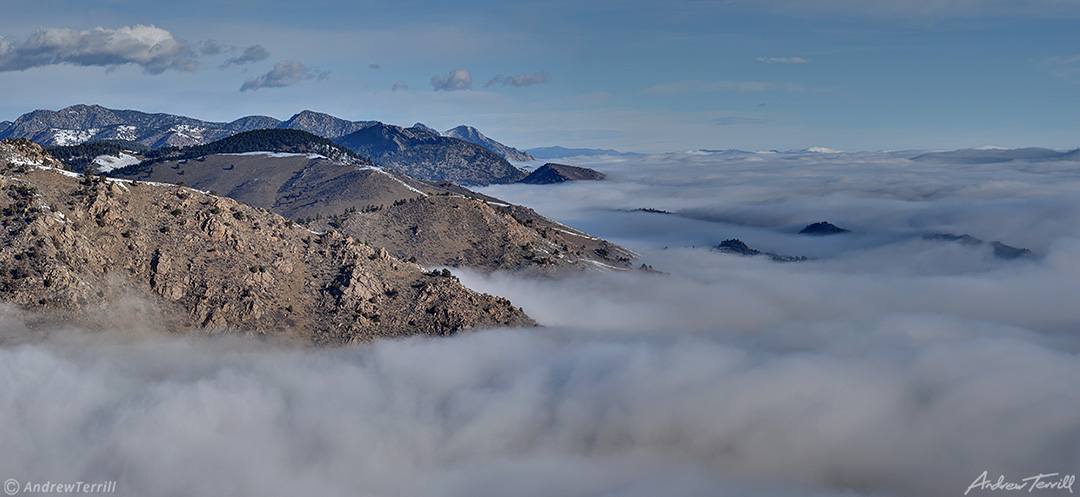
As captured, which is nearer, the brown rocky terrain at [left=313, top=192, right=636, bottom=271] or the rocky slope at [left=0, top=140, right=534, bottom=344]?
the rocky slope at [left=0, top=140, right=534, bottom=344]

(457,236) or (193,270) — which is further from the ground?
(193,270)

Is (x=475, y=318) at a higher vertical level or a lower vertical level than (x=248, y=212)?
lower

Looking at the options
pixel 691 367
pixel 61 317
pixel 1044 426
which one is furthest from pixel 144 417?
pixel 1044 426

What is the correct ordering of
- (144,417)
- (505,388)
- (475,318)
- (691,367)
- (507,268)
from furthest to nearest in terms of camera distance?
1. (507,268)
2. (691,367)
3. (475,318)
4. (505,388)
5. (144,417)

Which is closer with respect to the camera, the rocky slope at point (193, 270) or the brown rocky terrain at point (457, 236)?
the rocky slope at point (193, 270)

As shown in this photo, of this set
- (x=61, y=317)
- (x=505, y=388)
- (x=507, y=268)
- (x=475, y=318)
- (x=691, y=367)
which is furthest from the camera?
(x=507, y=268)

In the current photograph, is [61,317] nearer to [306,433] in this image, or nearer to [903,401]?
[306,433]

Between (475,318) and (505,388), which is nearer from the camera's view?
(505,388)

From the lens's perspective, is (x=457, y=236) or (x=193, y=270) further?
(x=457, y=236)
